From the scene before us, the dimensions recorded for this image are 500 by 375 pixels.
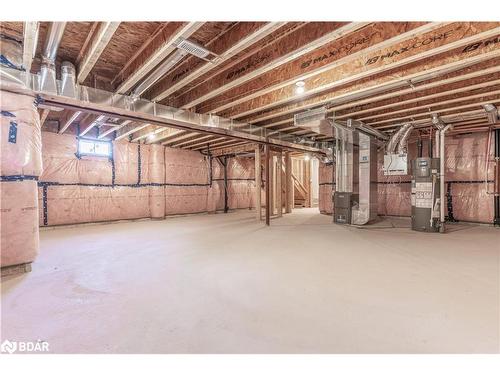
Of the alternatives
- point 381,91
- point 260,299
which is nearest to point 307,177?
point 381,91

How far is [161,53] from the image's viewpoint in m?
2.51

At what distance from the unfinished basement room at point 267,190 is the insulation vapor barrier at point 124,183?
0.17ft

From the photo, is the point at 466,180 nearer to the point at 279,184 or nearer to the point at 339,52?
the point at 279,184

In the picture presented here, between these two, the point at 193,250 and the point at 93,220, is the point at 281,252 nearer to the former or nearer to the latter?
the point at 193,250

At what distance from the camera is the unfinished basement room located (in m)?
1.63

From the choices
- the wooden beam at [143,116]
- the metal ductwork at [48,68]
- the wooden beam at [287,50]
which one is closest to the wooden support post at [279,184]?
the wooden beam at [143,116]

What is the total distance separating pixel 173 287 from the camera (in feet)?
7.42

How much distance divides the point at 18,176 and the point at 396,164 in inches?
271

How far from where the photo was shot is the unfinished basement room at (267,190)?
1.63 m

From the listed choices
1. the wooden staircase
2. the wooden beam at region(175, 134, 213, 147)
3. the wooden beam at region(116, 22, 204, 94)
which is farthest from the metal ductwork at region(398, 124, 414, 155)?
the wooden staircase

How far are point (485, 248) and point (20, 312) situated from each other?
5.32m

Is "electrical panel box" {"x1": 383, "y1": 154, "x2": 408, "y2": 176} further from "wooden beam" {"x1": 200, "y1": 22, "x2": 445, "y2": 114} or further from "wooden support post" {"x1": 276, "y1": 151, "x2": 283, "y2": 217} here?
"wooden beam" {"x1": 200, "y1": 22, "x2": 445, "y2": 114}

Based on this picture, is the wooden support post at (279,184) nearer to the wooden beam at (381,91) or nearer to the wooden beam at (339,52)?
the wooden beam at (381,91)
